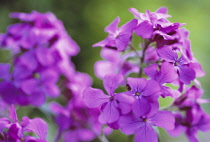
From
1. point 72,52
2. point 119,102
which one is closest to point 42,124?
point 119,102

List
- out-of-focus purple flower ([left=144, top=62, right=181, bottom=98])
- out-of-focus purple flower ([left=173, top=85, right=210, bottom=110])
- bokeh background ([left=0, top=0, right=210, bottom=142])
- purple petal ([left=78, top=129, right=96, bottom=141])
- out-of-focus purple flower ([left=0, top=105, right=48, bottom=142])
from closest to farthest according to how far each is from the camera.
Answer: out-of-focus purple flower ([left=0, top=105, right=48, bottom=142])
out-of-focus purple flower ([left=144, top=62, right=181, bottom=98])
out-of-focus purple flower ([left=173, top=85, right=210, bottom=110])
purple petal ([left=78, top=129, right=96, bottom=141])
bokeh background ([left=0, top=0, right=210, bottom=142])

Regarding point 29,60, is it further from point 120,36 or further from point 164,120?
point 164,120

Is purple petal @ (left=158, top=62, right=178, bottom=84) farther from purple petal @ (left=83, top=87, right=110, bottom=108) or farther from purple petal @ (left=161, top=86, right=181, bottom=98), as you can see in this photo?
purple petal @ (left=83, top=87, right=110, bottom=108)

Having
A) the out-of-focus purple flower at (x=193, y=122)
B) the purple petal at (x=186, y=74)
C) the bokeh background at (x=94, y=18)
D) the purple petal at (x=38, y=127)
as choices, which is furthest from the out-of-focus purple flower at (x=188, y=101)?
the bokeh background at (x=94, y=18)

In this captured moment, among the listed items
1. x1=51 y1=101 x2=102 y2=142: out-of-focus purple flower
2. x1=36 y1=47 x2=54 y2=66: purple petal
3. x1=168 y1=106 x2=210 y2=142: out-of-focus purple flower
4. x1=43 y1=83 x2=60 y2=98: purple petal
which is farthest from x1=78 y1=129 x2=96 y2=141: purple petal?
x1=168 y1=106 x2=210 y2=142: out-of-focus purple flower

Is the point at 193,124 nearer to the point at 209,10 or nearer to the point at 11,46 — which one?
the point at 11,46

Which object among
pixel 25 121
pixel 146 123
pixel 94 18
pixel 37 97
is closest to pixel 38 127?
pixel 25 121
